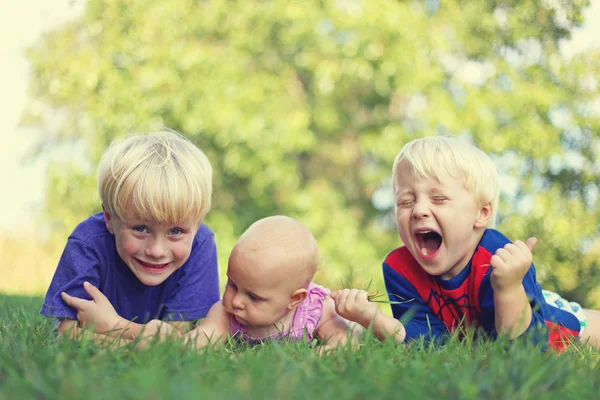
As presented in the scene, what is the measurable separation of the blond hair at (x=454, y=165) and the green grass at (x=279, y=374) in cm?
99

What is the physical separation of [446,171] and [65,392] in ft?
6.74

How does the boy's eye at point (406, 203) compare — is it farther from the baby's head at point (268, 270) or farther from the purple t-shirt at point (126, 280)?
the purple t-shirt at point (126, 280)

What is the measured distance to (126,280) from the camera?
3.16 m

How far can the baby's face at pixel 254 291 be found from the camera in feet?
9.09

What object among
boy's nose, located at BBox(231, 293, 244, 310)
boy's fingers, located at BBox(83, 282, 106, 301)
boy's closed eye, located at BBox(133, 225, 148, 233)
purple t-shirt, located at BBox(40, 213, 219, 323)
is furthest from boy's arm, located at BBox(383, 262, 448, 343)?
boy's fingers, located at BBox(83, 282, 106, 301)

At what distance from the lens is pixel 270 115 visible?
10.0 m

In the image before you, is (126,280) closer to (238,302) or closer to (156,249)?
(156,249)

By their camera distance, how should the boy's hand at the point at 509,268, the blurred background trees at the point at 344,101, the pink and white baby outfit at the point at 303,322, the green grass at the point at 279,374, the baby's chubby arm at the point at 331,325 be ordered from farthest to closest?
the blurred background trees at the point at 344,101 < the baby's chubby arm at the point at 331,325 < the pink and white baby outfit at the point at 303,322 < the boy's hand at the point at 509,268 < the green grass at the point at 279,374

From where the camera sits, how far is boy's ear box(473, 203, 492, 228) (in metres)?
3.14

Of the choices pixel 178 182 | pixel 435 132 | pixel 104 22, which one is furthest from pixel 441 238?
pixel 104 22

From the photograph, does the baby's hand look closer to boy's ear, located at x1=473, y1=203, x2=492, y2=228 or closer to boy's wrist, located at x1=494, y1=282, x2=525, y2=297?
boy's wrist, located at x1=494, y1=282, x2=525, y2=297

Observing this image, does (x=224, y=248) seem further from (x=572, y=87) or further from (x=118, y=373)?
(x=118, y=373)

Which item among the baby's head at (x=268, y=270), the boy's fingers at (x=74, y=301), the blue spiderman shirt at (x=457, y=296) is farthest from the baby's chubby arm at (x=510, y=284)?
the boy's fingers at (x=74, y=301)

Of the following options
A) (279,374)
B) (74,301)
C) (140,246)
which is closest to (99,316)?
(74,301)
